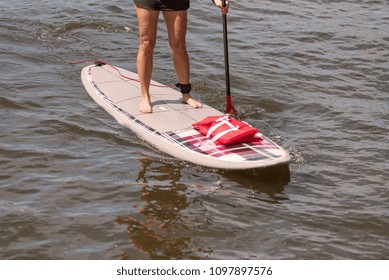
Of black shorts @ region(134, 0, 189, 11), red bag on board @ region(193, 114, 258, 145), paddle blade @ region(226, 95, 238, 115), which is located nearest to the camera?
red bag on board @ region(193, 114, 258, 145)

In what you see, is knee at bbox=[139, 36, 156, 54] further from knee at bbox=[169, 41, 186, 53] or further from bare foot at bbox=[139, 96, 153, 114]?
bare foot at bbox=[139, 96, 153, 114]

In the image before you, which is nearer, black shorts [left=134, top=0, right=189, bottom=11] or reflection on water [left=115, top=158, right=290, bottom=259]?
reflection on water [left=115, top=158, right=290, bottom=259]

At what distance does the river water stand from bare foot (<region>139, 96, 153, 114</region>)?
33 cm

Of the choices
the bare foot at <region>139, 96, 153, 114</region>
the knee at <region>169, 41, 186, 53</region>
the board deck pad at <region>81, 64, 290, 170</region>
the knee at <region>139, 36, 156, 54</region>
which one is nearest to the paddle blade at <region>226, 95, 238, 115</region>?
the board deck pad at <region>81, 64, 290, 170</region>

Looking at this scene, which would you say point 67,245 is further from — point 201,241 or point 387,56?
point 387,56

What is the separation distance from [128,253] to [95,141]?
93.7 inches

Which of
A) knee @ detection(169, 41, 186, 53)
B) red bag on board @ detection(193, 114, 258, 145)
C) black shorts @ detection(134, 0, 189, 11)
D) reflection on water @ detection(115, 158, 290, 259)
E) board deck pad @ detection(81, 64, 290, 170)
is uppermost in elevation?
black shorts @ detection(134, 0, 189, 11)

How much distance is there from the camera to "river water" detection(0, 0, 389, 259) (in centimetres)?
607

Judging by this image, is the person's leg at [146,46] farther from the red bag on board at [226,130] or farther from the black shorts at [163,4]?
the red bag on board at [226,130]

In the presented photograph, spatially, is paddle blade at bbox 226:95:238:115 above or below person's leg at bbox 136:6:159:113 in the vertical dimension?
below

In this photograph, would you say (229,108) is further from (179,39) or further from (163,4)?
(163,4)

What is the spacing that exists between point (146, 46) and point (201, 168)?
5.42 ft
